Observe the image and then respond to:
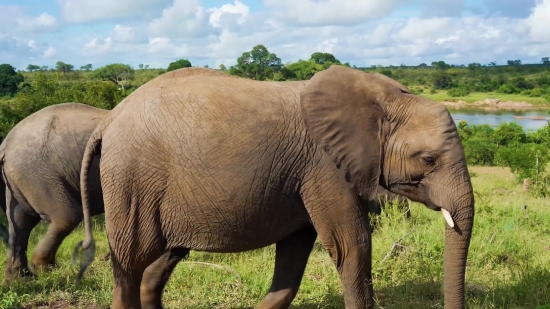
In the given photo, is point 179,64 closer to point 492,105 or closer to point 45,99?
point 45,99

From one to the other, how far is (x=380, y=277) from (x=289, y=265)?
1701 mm

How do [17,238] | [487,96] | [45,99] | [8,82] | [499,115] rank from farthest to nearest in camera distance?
[487,96] → [499,115] → [8,82] → [45,99] → [17,238]

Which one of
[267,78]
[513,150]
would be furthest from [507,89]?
[513,150]

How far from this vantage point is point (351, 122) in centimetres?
333

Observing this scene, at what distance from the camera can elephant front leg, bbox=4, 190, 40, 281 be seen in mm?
5617

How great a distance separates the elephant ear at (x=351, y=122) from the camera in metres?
3.32

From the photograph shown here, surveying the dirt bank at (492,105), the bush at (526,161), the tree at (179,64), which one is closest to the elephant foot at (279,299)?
the bush at (526,161)

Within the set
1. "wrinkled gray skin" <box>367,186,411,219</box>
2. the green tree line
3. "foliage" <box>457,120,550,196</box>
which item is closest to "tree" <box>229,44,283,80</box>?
the green tree line

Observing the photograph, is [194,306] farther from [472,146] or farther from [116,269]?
[472,146]

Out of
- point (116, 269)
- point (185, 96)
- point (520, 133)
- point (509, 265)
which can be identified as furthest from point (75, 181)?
point (520, 133)

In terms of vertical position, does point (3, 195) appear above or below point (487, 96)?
above

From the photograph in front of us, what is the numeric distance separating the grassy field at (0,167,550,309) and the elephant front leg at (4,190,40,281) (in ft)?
1.16

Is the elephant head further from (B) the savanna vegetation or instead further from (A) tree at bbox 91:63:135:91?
(A) tree at bbox 91:63:135:91

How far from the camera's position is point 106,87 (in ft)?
36.4
